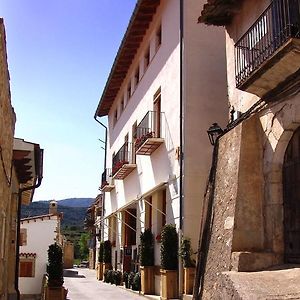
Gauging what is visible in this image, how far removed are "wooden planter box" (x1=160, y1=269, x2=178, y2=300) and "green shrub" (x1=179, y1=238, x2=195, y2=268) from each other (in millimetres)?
698

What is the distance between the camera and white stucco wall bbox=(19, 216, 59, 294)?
25.1 meters

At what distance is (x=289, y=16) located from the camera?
723 cm

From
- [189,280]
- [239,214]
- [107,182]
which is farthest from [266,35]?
[107,182]

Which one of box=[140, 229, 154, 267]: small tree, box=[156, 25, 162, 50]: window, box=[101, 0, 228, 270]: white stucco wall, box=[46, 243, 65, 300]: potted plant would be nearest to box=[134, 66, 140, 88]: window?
box=[156, 25, 162, 50]: window

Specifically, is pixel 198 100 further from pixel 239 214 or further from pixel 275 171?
pixel 239 214

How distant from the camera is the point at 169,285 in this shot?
13.3 m

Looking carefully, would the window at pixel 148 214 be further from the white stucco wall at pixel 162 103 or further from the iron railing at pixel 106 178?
the iron railing at pixel 106 178

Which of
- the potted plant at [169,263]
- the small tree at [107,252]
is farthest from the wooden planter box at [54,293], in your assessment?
the small tree at [107,252]

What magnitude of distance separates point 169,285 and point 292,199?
6617 millimetres

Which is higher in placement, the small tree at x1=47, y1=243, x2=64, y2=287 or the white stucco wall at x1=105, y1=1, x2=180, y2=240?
the white stucco wall at x1=105, y1=1, x2=180, y2=240

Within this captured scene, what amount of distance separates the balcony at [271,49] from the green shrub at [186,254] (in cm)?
568

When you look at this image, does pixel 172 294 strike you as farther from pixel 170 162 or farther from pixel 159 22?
pixel 159 22

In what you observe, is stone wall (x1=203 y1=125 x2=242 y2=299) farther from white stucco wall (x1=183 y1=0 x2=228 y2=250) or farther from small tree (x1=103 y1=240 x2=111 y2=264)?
small tree (x1=103 y1=240 x2=111 y2=264)

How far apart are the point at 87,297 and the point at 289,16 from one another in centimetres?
1210
